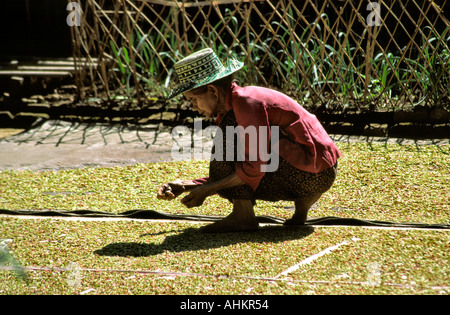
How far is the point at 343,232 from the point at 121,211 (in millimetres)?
1110

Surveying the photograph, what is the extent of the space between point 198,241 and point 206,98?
0.59m

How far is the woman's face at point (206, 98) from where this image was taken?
232 centimetres

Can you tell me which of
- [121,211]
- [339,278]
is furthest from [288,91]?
[339,278]

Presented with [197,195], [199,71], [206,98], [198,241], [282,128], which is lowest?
[198,241]

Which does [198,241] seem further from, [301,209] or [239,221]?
[301,209]

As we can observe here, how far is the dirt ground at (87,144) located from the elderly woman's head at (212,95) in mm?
1512

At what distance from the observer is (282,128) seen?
235 cm

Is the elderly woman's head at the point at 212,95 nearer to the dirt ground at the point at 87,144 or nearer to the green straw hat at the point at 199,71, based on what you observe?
the green straw hat at the point at 199,71

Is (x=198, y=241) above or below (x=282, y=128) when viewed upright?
below

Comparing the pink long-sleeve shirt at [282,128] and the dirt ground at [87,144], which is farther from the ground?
the pink long-sleeve shirt at [282,128]

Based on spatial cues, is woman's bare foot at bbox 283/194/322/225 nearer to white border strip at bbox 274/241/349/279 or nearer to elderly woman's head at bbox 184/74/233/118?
white border strip at bbox 274/241/349/279

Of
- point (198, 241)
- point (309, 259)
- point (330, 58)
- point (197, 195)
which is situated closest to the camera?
point (309, 259)

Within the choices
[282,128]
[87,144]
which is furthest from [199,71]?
[87,144]

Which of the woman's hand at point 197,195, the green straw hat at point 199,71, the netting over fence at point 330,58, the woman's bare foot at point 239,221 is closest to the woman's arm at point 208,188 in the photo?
the woman's hand at point 197,195
